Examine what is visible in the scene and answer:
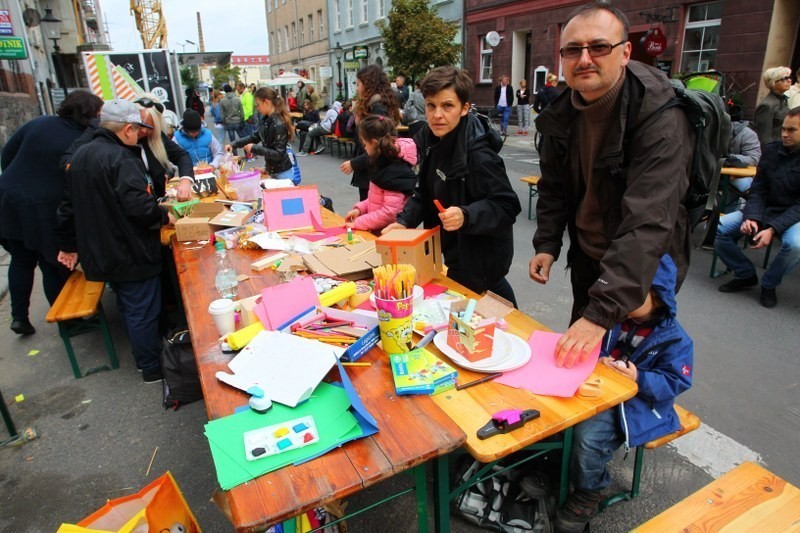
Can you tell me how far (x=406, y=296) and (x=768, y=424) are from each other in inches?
91.6

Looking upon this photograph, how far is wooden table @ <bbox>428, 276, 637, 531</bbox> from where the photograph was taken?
1.41 metres

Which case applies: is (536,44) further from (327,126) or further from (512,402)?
(512,402)

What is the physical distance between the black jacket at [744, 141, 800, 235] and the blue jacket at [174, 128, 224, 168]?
597 cm

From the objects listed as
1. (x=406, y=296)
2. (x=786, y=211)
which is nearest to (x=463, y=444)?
(x=406, y=296)

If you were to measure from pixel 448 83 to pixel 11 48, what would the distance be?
11.0 m

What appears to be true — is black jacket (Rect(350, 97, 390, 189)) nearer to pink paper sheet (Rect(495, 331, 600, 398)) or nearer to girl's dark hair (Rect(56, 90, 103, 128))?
girl's dark hair (Rect(56, 90, 103, 128))

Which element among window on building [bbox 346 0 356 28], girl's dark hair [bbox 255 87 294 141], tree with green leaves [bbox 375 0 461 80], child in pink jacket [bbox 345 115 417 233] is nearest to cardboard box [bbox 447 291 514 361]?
child in pink jacket [bbox 345 115 417 233]

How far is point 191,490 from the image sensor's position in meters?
2.47

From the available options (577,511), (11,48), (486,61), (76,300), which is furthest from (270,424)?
(486,61)

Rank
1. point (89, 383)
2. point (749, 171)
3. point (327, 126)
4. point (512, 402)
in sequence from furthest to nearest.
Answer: point (327, 126) < point (749, 171) < point (89, 383) < point (512, 402)

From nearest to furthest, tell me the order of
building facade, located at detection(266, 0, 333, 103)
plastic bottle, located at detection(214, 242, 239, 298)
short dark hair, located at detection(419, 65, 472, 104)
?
short dark hair, located at detection(419, 65, 472, 104), plastic bottle, located at detection(214, 242, 239, 298), building facade, located at detection(266, 0, 333, 103)

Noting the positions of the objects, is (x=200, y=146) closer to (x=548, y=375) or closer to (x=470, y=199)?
(x=470, y=199)

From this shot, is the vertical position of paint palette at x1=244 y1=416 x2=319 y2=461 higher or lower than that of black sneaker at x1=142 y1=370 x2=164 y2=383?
higher

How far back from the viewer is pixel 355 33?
2786 cm
